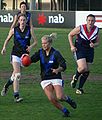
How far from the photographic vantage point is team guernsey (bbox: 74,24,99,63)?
1344 cm

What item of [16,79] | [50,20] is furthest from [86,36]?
[50,20]

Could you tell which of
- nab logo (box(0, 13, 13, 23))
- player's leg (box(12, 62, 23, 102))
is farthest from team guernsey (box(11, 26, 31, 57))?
nab logo (box(0, 13, 13, 23))

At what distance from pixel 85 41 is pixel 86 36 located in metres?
0.14

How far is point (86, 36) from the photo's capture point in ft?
44.2

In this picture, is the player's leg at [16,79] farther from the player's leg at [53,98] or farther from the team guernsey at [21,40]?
the player's leg at [53,98]

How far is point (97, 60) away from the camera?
68.7 feet

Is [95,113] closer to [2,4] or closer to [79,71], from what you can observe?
[79,71]

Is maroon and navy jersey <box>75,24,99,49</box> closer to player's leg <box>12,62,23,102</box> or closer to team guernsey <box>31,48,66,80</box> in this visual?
player's leg <box>12,62,23,102</box>

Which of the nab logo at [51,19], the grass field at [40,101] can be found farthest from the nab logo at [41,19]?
the grass field at [40,101]

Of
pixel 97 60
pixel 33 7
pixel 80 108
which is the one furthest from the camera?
pixel 33 7

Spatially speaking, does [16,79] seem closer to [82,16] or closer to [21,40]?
[21,40]

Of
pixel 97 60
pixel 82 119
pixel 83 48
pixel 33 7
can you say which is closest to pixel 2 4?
pixel 33 7

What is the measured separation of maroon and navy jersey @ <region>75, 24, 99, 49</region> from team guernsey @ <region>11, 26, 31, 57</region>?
1.58 metres

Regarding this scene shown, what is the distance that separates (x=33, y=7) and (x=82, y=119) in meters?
36.7
